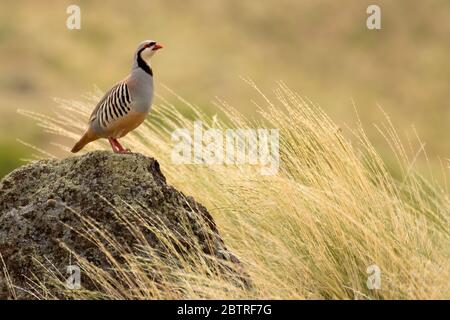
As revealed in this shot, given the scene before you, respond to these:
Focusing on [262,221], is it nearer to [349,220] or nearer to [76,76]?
[349,220]

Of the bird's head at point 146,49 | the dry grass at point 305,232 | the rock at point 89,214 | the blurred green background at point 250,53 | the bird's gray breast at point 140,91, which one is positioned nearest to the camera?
the dry grass at point 305,232

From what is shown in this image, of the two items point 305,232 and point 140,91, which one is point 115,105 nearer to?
point 140,91

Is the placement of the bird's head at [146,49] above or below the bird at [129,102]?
above

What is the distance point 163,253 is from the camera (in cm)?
585

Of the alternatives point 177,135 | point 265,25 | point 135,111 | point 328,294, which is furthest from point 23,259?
point 265,25

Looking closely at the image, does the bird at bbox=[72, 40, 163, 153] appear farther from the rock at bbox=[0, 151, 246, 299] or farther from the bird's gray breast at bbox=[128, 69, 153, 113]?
the rock at bbox=[0, 151, 246, 299]

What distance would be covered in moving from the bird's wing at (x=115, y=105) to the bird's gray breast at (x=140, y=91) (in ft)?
0.10

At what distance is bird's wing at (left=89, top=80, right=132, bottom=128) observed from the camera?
645cm

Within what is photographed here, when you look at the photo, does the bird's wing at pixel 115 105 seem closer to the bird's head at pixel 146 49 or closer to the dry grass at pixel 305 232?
the bird's head at pixel 146 49

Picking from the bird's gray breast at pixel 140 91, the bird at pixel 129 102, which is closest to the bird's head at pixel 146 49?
the bird at pixel 129 102

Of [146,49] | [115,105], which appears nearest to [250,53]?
[146,49]

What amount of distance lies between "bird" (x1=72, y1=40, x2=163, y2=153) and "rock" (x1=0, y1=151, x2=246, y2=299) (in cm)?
31

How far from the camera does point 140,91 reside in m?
6.46

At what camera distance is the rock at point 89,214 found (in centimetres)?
587
